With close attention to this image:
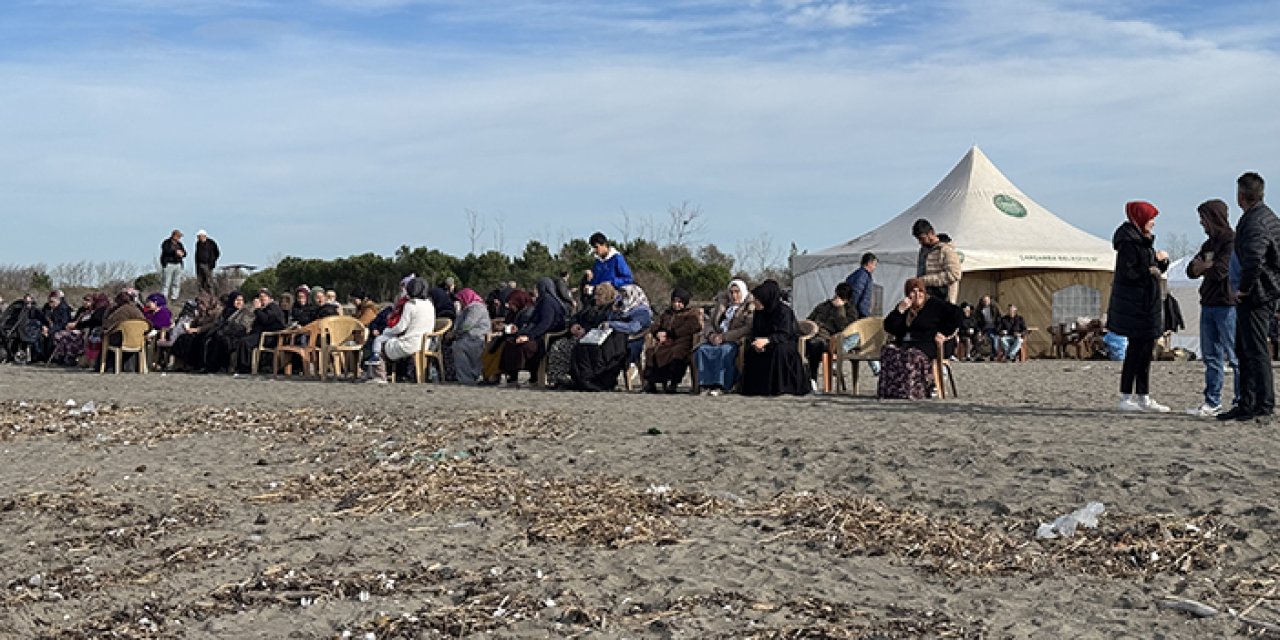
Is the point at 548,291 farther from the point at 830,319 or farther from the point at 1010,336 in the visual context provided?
the point at 1010,336

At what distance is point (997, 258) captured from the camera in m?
25.6

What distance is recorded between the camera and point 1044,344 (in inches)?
1022

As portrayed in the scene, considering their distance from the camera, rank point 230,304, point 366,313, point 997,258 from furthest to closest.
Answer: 1. point 997,258
2. point 230,304
3. point 366,313

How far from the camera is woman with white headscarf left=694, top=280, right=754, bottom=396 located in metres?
13.1

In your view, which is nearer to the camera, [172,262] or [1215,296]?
[1215,296]

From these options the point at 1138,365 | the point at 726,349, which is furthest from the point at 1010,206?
the point at 1138,365

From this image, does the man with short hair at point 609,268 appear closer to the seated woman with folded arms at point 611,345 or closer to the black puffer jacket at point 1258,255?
the seated woman with folded arms at point 611,345

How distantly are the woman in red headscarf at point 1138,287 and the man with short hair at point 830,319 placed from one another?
3.77 metres

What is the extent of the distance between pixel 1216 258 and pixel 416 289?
8629 mm

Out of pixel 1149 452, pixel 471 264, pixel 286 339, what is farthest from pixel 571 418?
pixel 471 264

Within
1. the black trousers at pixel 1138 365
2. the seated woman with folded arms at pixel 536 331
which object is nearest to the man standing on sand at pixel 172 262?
the seated woman with folded arms at pixel 536 331

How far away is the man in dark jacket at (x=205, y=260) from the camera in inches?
1058

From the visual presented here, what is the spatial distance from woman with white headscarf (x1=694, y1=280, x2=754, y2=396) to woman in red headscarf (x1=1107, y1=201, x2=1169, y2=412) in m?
3.88

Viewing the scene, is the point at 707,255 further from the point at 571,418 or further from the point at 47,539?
the point at 47,539
